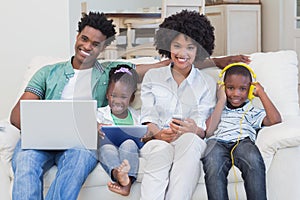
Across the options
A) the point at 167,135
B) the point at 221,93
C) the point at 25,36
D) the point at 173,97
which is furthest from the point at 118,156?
the point at 25,36

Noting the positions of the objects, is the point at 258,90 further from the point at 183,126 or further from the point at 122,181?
the point at 122,181

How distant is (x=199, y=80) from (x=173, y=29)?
0.25 m

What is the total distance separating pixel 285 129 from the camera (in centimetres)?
230

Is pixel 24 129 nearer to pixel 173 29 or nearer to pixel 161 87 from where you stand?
pixel 161 87

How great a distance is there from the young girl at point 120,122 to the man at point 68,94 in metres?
0.05

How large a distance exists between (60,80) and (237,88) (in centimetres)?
78

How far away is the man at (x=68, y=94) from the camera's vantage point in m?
2.13

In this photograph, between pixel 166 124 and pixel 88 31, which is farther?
pixel 88 31

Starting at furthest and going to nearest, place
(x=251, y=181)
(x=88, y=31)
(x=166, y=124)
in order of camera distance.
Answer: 1. (x=88, y=31)
2. (x=166, y=124)
3. (x=251, y=181)

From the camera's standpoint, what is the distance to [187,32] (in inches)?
94.0

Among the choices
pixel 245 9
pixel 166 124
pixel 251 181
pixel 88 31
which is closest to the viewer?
pixel 251 181

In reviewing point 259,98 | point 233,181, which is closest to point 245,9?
point 259,98

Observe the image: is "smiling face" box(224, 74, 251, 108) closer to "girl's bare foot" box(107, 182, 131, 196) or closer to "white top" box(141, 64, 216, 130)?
"white top" box(141, 64, 216, 130)

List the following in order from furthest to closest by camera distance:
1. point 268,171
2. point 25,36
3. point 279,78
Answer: point 25,36 < point 279,78 < point 268,171
